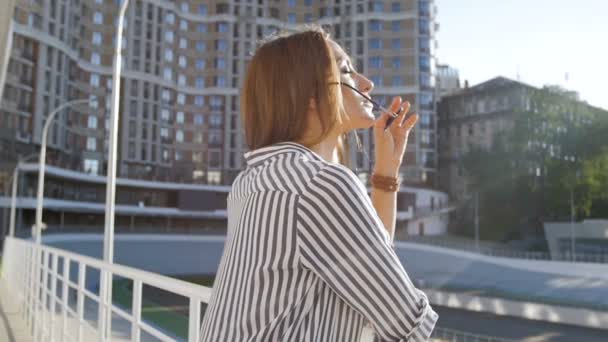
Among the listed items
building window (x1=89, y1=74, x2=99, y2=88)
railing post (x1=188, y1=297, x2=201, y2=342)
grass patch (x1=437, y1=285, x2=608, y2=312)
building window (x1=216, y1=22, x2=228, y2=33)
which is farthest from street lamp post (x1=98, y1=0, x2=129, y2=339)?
building window (x1=216, y1=22, x2=228, y2=33)

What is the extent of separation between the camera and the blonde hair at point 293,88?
3.85 feet

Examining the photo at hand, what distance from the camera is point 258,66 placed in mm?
1221

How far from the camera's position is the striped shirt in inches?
38.6

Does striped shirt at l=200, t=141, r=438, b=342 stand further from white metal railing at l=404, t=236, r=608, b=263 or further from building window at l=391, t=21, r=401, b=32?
building window at l=391, t=21, r=401, b=32

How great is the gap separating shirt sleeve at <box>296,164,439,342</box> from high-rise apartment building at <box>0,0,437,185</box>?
5021cm

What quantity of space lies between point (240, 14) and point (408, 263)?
3226 cm

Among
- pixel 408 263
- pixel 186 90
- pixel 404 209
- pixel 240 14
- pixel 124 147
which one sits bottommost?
pixel 408 263

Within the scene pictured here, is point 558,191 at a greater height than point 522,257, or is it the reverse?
point 558,191

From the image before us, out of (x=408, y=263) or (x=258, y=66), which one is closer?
(x=258, y=66)

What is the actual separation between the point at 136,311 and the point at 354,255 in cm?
184

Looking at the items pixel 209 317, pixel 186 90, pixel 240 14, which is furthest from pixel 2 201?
pixel 209 317

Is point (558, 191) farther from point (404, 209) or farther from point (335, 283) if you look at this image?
point (335, 283)

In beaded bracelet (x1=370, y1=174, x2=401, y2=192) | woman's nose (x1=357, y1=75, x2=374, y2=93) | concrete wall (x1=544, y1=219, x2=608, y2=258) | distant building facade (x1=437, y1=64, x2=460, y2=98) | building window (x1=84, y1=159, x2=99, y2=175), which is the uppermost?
distant building facade (x1=437, y1=64, x2=460, y2=98)

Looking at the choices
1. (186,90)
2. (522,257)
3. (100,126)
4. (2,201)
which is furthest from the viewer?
(186,90)
